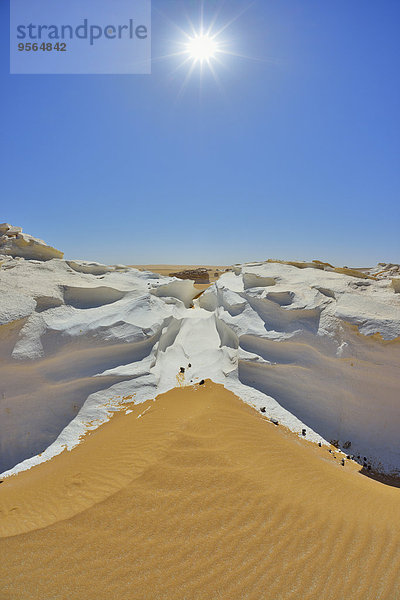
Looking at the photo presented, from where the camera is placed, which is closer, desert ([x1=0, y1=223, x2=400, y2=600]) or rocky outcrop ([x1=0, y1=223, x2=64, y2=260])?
desert ([x1=0, y1=223, x2=400, y2=600])

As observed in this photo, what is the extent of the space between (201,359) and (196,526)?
A: 194 inches

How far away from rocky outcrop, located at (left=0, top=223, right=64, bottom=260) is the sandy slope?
8.34 meters

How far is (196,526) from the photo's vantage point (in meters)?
2.70

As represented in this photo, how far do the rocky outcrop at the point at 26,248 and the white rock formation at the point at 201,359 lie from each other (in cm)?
180

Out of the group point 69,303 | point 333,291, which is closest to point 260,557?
point 333,291

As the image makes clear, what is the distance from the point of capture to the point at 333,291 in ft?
25.1

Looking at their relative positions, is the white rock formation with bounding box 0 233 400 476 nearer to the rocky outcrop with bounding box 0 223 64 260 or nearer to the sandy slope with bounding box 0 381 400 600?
the sandy slope with bounding box 0 381 400 600

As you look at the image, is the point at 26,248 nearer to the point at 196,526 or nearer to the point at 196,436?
the point at 196,436

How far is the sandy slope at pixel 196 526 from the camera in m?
2.28

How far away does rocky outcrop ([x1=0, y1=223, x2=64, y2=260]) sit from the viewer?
10109mm

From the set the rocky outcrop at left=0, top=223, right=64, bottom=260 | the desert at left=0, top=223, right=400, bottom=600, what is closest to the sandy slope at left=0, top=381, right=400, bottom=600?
the desert at left=0, top=223, right=400, bottom=600

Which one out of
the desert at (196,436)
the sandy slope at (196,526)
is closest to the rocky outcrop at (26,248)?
the desert at (196,436)

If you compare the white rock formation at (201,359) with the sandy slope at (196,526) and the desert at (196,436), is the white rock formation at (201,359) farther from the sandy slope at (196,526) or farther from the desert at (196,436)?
the sandy slope at (196,526)

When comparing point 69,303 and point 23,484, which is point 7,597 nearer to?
point 23,484
